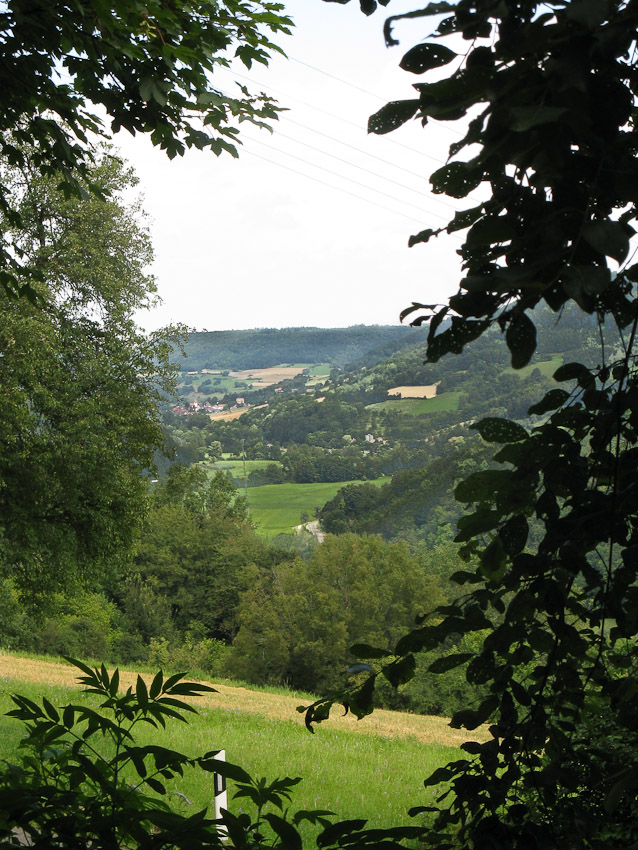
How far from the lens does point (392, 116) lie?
2.75 ft

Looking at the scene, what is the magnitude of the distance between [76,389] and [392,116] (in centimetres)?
1276

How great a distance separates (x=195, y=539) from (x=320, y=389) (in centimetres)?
6195

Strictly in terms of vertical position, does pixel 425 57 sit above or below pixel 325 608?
above

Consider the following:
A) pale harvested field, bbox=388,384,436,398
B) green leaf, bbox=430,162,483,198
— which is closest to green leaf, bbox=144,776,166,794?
green leaf, bbox=430,162,483,198

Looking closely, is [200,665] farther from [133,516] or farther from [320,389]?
[320,389]

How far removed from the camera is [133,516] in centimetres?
1348

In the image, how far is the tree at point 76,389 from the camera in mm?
12047

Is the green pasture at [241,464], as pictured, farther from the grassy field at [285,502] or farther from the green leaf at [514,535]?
the green leaf at [514,535]

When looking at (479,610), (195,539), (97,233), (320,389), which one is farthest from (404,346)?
(479,610)

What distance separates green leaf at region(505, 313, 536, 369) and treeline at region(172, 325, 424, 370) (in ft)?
390

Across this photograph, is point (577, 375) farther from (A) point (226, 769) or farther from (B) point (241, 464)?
(B) point (241, 464)

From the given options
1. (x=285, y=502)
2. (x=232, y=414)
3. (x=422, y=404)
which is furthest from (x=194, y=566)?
(x=232, y=414)

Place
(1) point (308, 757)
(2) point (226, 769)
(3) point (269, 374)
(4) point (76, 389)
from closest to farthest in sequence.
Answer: (2) point (226, 769), (1) point (308, 757), (4) point (76, 389), (3) point (269, 374)

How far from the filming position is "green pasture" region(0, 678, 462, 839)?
675 centimetres
